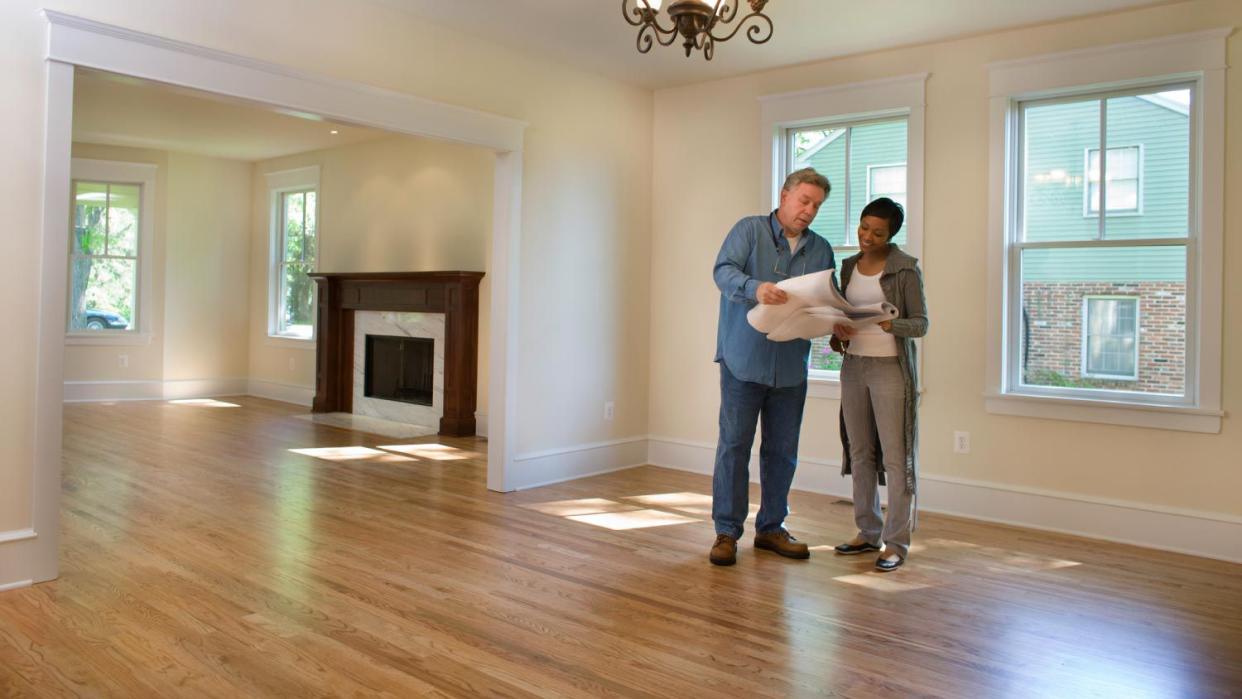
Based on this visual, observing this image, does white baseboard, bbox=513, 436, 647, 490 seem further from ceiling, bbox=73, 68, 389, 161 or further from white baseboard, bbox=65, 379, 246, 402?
white baseboard, bbox=65, 379, 246, 402

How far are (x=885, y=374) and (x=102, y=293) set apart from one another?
28.4 ft

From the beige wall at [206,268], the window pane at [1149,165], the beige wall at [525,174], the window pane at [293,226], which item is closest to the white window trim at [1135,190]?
the window pane at [1149,165]

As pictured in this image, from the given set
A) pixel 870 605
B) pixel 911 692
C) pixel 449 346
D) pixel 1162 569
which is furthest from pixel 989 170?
pixel 449 346

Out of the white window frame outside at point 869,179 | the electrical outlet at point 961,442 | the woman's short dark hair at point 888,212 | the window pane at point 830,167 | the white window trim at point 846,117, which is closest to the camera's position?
the woman's short dark hair at point 888,212

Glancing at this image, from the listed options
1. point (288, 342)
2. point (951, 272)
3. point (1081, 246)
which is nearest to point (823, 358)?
point (951, 272)

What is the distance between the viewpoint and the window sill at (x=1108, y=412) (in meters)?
4.02

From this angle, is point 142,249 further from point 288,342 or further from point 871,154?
point 871,154

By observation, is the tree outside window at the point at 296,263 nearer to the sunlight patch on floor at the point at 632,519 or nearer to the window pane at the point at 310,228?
the window pane at the point at 310,228

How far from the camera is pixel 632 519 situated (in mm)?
4438

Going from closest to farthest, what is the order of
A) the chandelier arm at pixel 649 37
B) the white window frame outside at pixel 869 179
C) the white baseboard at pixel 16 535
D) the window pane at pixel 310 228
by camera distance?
the chandelier arm at pixel 649 37 < the white baseboard at pixel 16 535 < the white window frame outside at pixel 869 179 < the window pane at pixel 310 228

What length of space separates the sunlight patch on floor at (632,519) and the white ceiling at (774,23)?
2555 mm

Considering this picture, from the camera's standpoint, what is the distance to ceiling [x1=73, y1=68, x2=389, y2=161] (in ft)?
22.2

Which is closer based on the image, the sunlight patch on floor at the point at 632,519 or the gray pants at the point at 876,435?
the gray pants at the point at 876,435

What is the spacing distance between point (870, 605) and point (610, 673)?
1.13 metres
